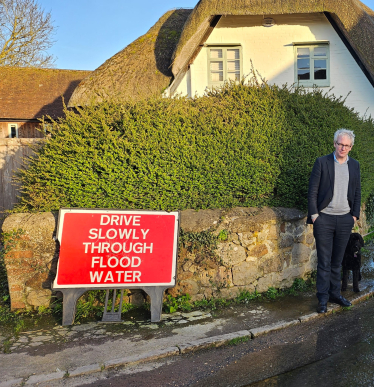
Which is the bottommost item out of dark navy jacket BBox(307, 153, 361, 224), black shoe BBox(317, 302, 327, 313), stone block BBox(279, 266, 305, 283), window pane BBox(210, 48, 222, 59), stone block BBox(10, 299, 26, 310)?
black shoe BBox(317, 302, 327, 313)

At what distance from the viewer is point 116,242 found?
4.89 metres

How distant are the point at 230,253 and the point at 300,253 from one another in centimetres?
129

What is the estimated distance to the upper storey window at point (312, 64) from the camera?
1365 cm

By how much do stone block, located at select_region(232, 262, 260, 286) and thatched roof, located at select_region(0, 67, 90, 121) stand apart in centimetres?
1605

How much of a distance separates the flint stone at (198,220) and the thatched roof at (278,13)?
7072mm

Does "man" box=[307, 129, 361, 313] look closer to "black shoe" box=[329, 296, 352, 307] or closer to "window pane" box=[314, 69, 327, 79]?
"black shoe" box=[329, 296, 352, 307]

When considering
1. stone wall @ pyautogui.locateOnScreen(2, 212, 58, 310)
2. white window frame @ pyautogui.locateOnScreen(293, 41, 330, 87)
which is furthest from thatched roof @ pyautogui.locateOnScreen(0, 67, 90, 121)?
stone wall @ pyautogui.locateOnScreen(2, 212, 58, 310)

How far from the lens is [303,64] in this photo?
13.7 meters

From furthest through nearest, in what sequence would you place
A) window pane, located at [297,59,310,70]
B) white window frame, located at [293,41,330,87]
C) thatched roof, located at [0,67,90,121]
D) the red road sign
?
thatched roof, located at [0,67,90,121] < window pane, located at [297,59,310,70] < white window frame, located at [293,41,330,87] < the red road sign

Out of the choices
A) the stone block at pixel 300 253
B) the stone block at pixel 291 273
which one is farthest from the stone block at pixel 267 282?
the stone block at pixel 300 253

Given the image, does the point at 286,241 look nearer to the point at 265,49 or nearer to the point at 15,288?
the point at 15,288

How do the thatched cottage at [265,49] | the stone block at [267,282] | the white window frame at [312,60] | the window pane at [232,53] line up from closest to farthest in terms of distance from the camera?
1. the stone block at [267,282]
2. the thatched cottage at [265,49]
3. the window pane at [232,53]
4. the white window frame at [312,60]

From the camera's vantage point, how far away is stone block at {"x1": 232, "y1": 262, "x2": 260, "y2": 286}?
544cm

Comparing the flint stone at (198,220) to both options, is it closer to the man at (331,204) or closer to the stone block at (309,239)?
the man at (331,204)
